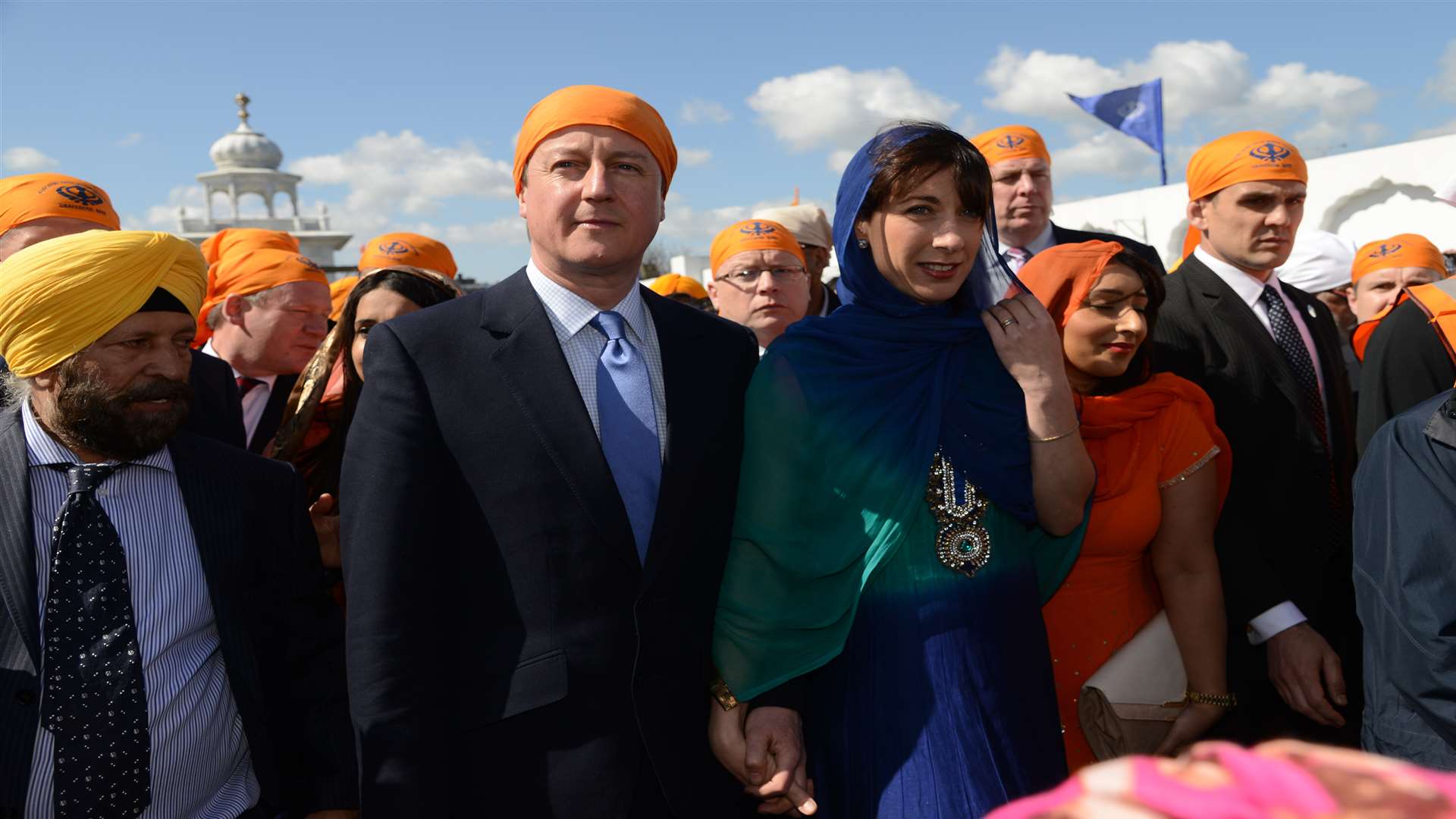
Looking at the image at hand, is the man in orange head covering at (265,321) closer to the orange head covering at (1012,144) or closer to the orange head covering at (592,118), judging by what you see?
the orange head covering at (592,118)

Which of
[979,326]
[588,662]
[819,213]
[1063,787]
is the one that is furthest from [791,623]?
[819,213]

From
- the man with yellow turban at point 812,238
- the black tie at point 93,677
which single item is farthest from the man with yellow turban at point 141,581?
the man with yellow turban at point 812,238

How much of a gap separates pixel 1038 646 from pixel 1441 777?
1.67 metres

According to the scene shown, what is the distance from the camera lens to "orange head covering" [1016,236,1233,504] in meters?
2.65

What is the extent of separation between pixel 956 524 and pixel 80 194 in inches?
132

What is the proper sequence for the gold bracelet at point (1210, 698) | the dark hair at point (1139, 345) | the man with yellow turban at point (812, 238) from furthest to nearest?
the man with yellow turban at point (812, 238)
the dark hair at point (1139, 345)
the gold bracelet at point (1210, 698)

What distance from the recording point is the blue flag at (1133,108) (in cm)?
1617

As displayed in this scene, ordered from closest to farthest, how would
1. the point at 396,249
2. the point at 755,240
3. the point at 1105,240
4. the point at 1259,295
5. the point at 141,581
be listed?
the point at 141,581
the point at 1259,295
the point at 1105,240
the point at 755,240
the point at 396,249

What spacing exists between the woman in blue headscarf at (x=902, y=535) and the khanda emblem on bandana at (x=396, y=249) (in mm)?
3304

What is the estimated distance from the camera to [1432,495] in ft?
6.45

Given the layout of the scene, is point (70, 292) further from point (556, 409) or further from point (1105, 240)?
point (1105, 240)

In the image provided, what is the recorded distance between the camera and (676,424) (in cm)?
218

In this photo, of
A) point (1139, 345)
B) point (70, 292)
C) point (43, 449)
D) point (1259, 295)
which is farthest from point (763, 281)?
point (43, 449)

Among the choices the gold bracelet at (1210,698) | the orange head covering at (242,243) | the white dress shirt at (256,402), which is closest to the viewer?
the gold bracelet at (1210,698)
